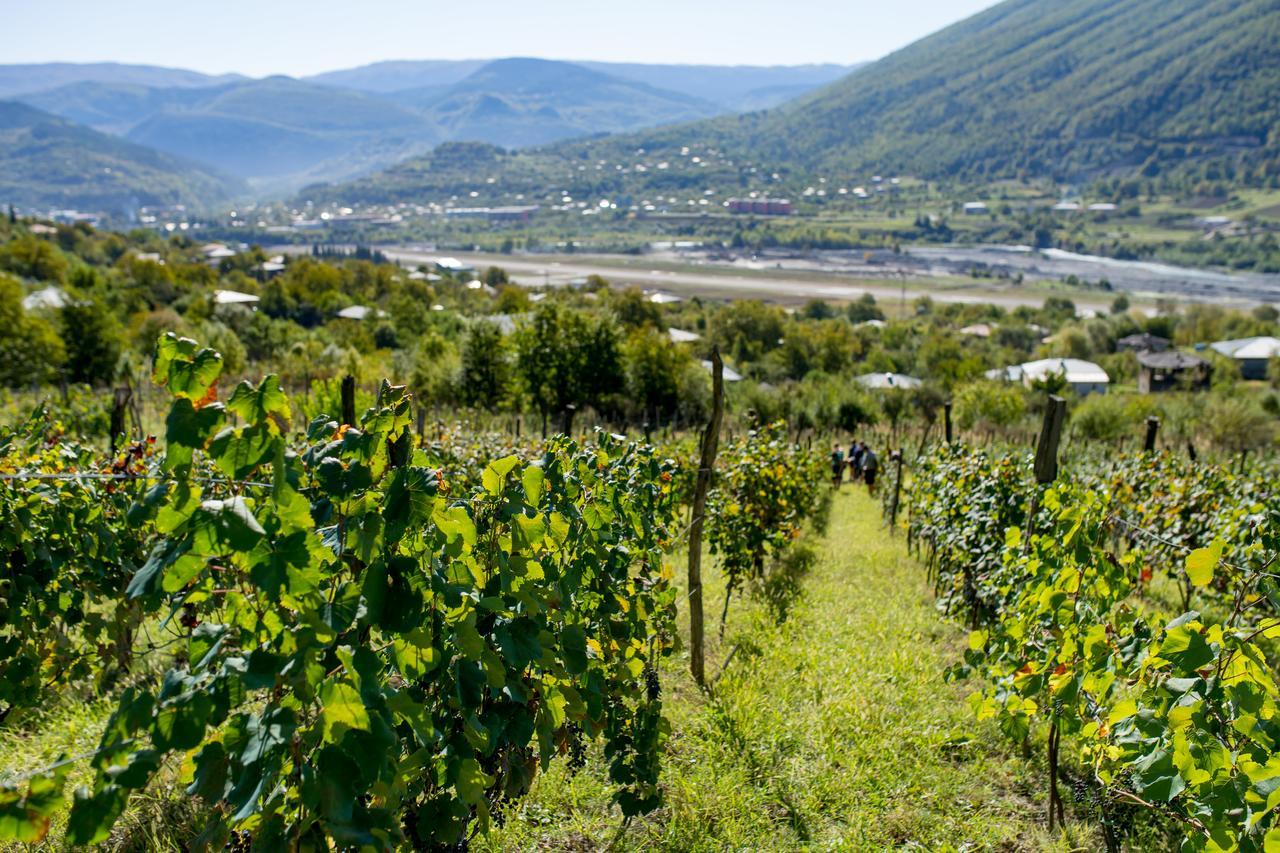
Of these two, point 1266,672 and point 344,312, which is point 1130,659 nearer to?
point 1266,672

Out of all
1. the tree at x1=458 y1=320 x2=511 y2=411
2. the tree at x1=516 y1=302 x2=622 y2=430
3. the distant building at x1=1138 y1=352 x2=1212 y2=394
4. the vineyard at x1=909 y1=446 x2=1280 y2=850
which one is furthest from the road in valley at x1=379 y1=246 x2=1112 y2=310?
the vineyard at x1=909 y1=446 x2=1280 y2=850

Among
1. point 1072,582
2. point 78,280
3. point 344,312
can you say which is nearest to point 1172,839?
point 1072,582

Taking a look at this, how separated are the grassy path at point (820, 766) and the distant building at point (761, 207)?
Answer: 172083mm

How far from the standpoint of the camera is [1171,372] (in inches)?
1761

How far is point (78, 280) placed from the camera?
43219mm

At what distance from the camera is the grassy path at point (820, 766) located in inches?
140

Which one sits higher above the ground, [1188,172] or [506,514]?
[1188,172]

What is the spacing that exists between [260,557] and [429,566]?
1.96 feet

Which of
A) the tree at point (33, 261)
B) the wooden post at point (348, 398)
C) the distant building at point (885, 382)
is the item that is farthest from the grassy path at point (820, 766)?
the tree at point (33, 261)

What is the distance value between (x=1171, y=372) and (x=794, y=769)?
50.9m

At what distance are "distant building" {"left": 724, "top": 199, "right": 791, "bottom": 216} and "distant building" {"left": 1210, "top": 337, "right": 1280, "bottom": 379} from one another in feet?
407

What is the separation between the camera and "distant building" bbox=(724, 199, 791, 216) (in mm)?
169000

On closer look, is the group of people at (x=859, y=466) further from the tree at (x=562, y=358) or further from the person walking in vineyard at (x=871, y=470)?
the tree at (x=562, y=358)

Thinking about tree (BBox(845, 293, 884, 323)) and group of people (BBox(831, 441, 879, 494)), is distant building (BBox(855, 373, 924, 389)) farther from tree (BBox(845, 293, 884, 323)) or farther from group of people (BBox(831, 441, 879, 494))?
tree (BBox(845, 293, 884, 323))
